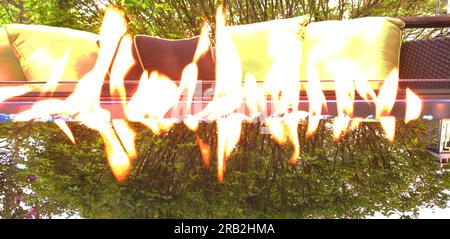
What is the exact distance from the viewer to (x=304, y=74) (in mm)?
2869

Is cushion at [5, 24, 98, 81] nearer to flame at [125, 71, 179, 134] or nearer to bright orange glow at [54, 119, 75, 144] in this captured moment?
flame at [125, 71, 179, 134]

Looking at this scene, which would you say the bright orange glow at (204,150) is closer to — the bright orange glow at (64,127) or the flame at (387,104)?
the bright orange glow at (64,127)

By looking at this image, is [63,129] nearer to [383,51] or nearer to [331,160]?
[331,160]

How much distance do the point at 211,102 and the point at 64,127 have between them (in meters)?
0.77

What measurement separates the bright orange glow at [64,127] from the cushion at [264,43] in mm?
1925

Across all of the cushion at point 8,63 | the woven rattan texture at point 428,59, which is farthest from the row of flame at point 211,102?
the cushion at point 8,63

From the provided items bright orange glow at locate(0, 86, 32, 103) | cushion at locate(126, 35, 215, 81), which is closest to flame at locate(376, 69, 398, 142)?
cushion at locate(126, 35, 215, 81)

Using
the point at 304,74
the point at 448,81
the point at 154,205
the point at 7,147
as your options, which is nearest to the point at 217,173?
the point at 154,205

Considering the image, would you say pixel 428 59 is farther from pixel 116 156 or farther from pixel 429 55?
pixel 116 156

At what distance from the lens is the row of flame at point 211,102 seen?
0.81m

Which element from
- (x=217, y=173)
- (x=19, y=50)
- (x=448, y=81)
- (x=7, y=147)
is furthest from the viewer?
(x=19, y=50)

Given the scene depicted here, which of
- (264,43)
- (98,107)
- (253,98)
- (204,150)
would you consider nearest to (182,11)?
(264,43)

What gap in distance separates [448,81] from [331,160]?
1.26 metres

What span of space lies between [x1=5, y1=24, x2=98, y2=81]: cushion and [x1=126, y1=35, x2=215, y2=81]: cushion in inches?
13.5
